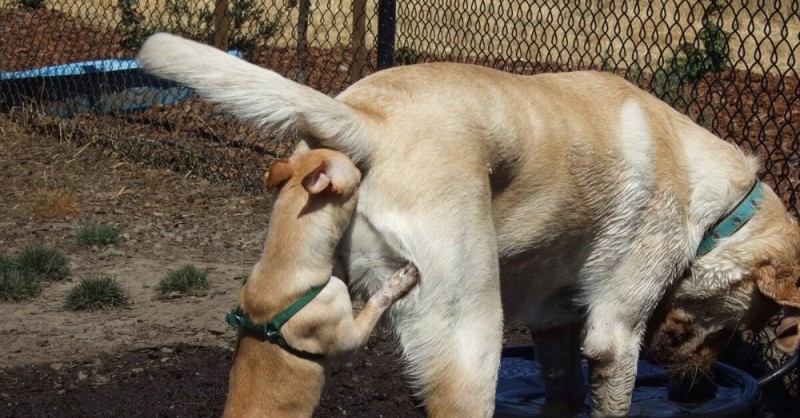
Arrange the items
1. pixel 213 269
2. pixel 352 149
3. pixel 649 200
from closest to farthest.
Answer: pixel 352 149 → pixel 649 200 → pixel 213 269

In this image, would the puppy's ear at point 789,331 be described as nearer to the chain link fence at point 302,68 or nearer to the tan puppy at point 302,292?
the tan puppy at point 302,292

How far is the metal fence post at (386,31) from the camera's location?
7750mm

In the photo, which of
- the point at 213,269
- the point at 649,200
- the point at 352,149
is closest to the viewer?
the point at 352,149

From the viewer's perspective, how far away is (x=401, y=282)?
353 cm

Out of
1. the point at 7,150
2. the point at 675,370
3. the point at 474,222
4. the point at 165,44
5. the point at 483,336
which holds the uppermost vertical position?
the point at 165,44

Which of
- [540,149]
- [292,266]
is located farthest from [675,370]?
[292,266]

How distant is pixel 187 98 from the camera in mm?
11086

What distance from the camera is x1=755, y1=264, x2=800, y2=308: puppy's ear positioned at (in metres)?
4.48

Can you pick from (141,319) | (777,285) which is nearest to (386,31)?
(141,319)

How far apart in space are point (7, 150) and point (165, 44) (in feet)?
24.3

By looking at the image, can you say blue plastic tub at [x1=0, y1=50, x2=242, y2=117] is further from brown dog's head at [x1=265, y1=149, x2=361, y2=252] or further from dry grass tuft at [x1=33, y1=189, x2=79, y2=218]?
brown dog's head at [x1=265, y1=149, x2=361, y2=252]

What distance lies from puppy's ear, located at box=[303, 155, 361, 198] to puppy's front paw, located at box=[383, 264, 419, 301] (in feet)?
1.00

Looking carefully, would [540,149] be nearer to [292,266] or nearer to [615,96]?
[615,96]

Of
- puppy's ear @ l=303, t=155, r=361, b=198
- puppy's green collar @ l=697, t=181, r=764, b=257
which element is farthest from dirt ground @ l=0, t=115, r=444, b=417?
puppy's ear @ l=303, t=155, r=361, b=198
